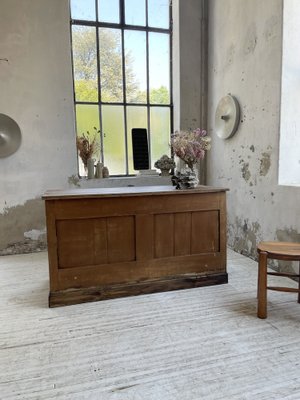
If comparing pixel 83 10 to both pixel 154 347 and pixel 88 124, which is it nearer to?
pixel 88 124

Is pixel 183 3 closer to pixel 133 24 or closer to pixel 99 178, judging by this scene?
pixel 133 24

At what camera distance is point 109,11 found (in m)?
4.77

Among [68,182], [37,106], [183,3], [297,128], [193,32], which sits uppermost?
[183,3]

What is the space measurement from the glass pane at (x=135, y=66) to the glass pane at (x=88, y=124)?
0.64 metres

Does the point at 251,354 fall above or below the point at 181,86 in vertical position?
below

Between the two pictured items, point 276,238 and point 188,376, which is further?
point 276,238

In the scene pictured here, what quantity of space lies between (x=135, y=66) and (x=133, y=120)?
879mm

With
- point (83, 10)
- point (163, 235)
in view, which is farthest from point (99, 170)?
point (83, 10)

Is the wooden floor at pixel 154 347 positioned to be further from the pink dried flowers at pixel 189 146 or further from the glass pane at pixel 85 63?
the glass pane at pixel 85 63

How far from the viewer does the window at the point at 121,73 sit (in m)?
4.72

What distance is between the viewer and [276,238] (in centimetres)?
347

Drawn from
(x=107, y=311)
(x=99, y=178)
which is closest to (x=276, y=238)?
(x=107, y=311)

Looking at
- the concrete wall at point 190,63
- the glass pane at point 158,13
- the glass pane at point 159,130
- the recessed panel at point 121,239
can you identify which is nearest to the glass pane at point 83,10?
the glass pane at point 158,13

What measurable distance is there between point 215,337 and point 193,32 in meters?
4.56
